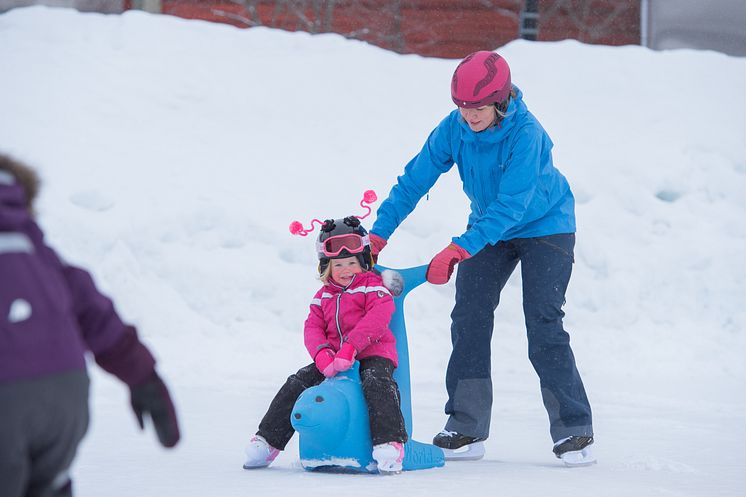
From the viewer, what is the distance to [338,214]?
8.20 m

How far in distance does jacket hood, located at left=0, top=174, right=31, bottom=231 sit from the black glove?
37 cm

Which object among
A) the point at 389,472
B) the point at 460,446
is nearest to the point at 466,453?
the point at 460,446

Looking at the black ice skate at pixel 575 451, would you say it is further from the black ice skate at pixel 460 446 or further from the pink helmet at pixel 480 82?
the pink helmet at pixel 480 82

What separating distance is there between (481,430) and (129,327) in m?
2.71

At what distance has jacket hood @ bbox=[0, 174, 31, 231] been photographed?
1.74 m

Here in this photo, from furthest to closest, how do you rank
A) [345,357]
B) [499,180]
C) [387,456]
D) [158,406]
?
[499,180]
[345,357]
[387,456]
[158,406]

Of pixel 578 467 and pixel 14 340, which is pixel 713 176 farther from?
pixel 14 340

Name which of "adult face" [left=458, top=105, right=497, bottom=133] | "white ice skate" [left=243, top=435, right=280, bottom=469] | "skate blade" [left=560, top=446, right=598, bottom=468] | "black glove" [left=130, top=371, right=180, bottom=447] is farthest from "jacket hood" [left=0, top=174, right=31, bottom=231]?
A: "skate blade" [left=560, top=446, right=598, bottom=468]

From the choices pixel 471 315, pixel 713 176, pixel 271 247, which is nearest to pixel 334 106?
pixel 271 247

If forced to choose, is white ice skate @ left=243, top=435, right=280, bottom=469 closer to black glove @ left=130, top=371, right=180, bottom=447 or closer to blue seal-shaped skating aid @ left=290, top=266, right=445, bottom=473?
blue seal-shaped skating aid @ left=290, top=266, right=445, bottom=473

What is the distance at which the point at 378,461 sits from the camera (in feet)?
12.2

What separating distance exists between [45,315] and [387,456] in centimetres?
214

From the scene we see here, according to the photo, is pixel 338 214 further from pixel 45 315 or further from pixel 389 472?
pixel 45 315

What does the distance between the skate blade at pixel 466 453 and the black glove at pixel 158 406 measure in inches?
101
